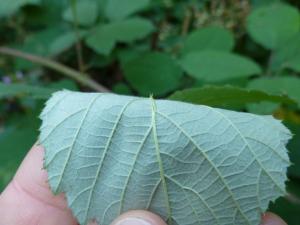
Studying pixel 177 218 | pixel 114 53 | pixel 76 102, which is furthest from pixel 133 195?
pixel 114 53

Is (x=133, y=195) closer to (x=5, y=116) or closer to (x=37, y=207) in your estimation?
(x=37, y=207)

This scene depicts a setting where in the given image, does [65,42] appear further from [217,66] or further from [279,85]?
[279,85]

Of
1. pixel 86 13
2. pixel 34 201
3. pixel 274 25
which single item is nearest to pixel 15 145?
pixel 34 201

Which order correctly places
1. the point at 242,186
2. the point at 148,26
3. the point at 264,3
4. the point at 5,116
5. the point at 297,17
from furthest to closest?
the point at 5,116, the point at 264,3, the point at 148,26, the point at 297,17, the point at 242,186

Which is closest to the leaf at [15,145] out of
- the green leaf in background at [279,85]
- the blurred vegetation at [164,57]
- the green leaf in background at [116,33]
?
the blurred vegetation at [164,57]

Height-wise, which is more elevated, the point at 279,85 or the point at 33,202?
the point at 279,85
